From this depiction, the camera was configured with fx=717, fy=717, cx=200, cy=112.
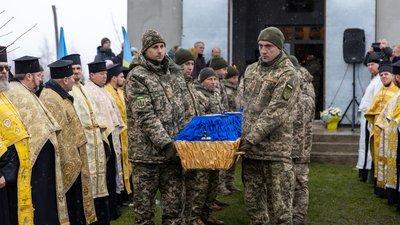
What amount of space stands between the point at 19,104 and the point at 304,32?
49.2ft

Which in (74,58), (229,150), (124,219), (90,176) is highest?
(74,58)

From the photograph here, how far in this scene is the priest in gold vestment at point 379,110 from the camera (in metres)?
11.1

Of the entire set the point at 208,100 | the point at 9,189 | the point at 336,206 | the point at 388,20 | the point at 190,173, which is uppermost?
the point at 388,20

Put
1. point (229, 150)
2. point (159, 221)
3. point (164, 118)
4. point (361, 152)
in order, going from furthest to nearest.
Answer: point (361, 152) < point (159, 221) < point (164, 118) < point (229, 150)

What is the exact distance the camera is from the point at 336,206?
34.5 ft

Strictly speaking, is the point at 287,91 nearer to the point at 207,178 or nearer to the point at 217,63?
the point at 207,178

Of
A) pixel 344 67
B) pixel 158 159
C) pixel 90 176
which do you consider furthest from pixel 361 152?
pixel 158 159

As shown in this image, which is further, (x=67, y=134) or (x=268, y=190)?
(x=67, y=134)

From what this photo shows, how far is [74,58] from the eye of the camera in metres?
8.79

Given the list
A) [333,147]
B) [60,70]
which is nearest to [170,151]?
[60,70]

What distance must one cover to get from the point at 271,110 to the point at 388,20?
36.9 ft

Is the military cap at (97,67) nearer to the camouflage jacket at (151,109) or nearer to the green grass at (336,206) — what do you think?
the green grass at (336,206)

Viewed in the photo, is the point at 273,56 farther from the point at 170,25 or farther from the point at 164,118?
the point at 170,25

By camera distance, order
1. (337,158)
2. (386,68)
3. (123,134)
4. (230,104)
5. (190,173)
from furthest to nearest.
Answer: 1. (337,158)
2. (230,104)
3. (386,68)
4. (123,134)
5. (190,173)
